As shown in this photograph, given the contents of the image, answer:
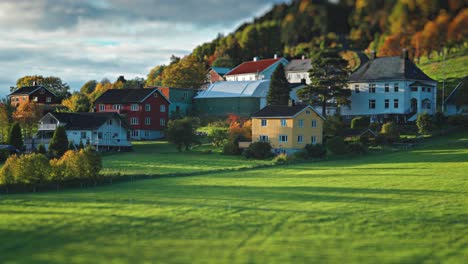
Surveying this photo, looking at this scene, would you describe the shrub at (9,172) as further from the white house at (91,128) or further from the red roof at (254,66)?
the red roof at (254,66)

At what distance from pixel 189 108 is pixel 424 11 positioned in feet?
289

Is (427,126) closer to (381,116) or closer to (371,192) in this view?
(381,116)

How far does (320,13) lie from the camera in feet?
13.7

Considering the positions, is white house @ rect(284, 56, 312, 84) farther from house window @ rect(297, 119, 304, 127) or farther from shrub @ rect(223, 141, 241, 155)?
shrub @ rect(223, 141, 241, 155)

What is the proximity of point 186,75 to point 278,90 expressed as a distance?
3666cm

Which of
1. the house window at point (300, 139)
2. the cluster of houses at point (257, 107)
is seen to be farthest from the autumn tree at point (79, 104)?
the house window at point (300, 139)

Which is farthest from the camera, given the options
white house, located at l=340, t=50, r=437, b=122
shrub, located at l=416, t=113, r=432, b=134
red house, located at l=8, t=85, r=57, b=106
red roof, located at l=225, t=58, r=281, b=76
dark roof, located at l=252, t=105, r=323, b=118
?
red house, located at l=8, t=85, r=57, b=106

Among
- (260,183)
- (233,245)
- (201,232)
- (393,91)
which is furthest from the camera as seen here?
(393,91)

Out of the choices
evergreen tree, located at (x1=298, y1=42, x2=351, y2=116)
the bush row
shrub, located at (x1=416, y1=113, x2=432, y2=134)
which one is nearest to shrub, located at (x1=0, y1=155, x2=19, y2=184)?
the bush row

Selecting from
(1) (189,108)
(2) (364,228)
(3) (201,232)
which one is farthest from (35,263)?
(1) (189,108)

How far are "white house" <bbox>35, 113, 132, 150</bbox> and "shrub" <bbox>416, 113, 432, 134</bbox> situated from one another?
3629cm

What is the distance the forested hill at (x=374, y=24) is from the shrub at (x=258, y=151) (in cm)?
5198

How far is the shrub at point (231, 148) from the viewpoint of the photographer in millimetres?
60312

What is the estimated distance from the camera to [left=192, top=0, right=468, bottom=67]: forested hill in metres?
3.91
